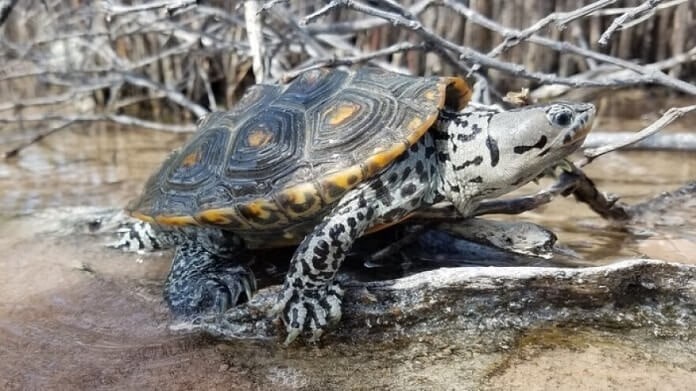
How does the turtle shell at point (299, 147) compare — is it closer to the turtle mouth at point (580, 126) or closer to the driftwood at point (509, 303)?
the driftwood at point (509, 303)

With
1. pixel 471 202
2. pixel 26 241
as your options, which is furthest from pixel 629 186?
pixel 26 241

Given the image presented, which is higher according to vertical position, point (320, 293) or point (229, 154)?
point (229, 154)

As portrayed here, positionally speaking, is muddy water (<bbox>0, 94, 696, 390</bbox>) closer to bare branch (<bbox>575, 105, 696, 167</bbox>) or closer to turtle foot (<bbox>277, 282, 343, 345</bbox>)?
turtle foot (<bbox>277, 282, 343, 345</bbox>)

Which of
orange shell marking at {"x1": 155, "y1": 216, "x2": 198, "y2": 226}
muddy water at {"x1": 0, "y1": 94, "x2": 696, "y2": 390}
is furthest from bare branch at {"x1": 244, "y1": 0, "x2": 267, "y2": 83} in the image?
orange shell marking at {"x1": 155, "y1": 216, "x2": 198, "y2": 226}

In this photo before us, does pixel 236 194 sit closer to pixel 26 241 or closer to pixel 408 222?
pixel 408 222

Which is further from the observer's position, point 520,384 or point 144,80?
point 144,80

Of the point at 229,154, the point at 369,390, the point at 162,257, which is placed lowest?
the point at 162,257

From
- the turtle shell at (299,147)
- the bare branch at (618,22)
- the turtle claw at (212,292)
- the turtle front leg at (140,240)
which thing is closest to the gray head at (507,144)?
the turtle shell at (299,147)
